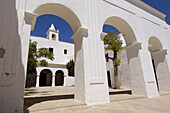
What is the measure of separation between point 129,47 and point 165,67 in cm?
319

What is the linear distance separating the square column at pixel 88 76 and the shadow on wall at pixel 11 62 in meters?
1.94

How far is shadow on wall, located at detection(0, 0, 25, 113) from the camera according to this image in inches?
105

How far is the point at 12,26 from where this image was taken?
3102 mm

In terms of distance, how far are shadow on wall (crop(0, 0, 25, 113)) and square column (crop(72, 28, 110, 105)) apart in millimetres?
1935

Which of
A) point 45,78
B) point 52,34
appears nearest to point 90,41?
point 52,34

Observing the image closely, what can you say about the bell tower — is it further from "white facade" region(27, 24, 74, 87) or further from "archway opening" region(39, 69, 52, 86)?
"archway opening" region(39, 69, 52, 86)

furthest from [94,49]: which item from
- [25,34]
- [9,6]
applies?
[9,6]

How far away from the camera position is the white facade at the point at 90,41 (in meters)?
2.89

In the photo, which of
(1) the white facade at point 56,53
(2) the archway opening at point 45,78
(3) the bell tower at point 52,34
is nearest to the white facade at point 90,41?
(1) the white facade at point 56,53

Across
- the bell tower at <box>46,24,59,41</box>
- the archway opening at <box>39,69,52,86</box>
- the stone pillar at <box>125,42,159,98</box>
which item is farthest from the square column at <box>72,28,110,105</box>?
the archway opening at <box>39,69,52,86</box>

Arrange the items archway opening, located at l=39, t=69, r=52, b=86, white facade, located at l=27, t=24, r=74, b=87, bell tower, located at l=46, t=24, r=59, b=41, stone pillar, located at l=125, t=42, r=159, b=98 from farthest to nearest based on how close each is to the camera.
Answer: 1. bell tower, located at l=46, t=24, r=59, b=41
2. archway opening, located at l=39, t=69, r=52, b=86
3. white facade, located at l=27, t=24, r=74, b=87
4. stone pillar, located at l=125, t=42, r=159, b=98

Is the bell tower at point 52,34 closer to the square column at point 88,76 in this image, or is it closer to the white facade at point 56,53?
the white facade at point 56,53

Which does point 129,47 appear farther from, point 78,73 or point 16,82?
point 16,82

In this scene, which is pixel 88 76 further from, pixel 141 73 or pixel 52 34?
pixel 52 34
